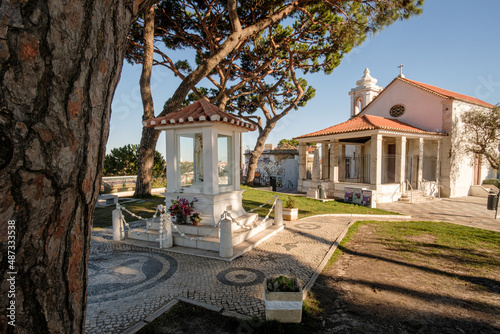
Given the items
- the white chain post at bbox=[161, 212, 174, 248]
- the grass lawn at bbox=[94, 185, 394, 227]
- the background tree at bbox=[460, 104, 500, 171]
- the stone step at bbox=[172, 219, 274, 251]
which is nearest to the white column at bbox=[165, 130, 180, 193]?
the white chain post at bbox=[161, 212, 174, 248]

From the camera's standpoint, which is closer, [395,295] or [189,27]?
[395,295]

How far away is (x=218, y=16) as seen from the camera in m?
15.0

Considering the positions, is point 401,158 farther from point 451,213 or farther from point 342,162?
point 342,162

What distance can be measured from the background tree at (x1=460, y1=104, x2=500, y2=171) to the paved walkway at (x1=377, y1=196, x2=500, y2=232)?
5.27 m

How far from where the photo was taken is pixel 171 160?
766 centimetres

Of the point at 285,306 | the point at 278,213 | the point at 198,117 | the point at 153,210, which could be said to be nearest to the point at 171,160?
the point at 198,117

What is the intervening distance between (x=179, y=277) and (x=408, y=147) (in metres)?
19.7

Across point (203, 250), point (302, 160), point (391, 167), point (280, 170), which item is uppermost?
point (302, 160)

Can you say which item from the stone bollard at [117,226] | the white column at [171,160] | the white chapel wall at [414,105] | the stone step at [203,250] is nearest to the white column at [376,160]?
the white chapel wall at [414,105]

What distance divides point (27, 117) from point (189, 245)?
5983 mm

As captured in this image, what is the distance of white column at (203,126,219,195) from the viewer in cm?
711

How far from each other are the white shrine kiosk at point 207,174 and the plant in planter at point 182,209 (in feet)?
0.56

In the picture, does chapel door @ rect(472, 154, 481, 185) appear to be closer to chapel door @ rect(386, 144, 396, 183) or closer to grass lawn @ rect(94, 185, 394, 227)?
chapel door @ rect(386, 144, 396, 183)

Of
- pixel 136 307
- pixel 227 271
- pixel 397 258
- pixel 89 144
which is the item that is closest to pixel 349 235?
pixel 397 258
